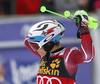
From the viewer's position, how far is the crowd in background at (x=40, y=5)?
297 inches

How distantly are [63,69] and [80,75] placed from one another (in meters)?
3.26

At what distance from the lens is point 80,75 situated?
23.8 feet

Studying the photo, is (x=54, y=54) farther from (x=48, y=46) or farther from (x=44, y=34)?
(x=44, y=34)

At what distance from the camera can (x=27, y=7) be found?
8078 mm

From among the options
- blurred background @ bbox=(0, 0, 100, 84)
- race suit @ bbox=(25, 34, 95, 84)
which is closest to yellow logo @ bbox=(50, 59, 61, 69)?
race suit @ bbox=(25, 34, 95, 84)

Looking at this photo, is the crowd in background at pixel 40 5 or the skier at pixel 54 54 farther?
the crowd in background at pixel 40 5

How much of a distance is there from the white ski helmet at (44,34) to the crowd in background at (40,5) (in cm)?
341

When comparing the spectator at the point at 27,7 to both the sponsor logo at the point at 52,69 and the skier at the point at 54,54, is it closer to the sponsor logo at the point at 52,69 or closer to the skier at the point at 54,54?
the skier at the point at 54,54

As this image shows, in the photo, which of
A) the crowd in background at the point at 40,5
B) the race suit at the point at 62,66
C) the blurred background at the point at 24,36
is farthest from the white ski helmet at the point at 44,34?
the crowd in background at the point at 40,5

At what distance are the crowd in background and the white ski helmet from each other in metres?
3.41

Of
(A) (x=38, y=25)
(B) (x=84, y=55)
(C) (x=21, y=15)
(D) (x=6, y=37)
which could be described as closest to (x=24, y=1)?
(C) (x=21, y=15)

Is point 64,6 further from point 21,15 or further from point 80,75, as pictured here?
point 80,75

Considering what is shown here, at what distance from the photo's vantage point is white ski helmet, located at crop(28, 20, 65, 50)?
4.08 m

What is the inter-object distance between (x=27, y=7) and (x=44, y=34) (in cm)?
411
